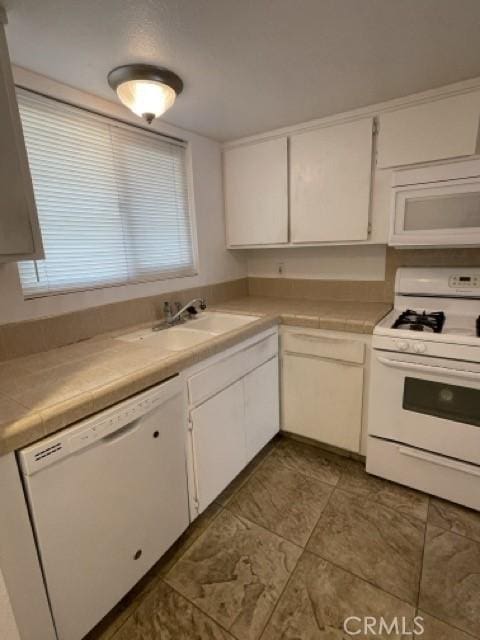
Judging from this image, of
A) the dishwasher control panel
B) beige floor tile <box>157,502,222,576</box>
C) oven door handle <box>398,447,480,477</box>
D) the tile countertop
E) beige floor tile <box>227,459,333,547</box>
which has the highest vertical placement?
the tile countertop

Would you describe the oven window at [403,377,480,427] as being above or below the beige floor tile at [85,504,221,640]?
above

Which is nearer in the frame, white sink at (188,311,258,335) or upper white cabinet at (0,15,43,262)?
upper white cabinet at (0,15,43,262)

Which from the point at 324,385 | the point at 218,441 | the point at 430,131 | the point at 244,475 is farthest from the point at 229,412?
the point at 430,131

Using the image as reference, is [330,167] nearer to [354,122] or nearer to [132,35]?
[354,122]

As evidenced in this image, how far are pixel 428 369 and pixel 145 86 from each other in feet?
6.04

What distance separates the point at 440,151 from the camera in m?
1.72

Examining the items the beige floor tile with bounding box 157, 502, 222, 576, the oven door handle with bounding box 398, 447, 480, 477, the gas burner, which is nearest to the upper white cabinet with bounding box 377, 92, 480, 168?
the gas burner

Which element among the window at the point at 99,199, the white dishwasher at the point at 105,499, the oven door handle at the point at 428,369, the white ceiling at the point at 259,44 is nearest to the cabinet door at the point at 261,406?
the white dishwasher at the point at 105,499

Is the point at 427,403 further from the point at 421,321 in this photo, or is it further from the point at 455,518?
the point at 455,518

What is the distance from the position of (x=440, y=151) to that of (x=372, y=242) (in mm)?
569

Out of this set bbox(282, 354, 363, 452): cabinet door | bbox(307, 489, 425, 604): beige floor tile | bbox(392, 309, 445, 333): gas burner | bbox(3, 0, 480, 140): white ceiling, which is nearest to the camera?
bbox(3, 0, 480, 140): white ceiling

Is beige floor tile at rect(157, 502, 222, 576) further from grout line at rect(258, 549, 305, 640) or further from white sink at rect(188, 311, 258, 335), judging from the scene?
white sink at rect(188, 311, 258, 335)

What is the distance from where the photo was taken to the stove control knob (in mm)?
1574

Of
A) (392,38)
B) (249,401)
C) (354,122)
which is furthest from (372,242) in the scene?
(249,401)
